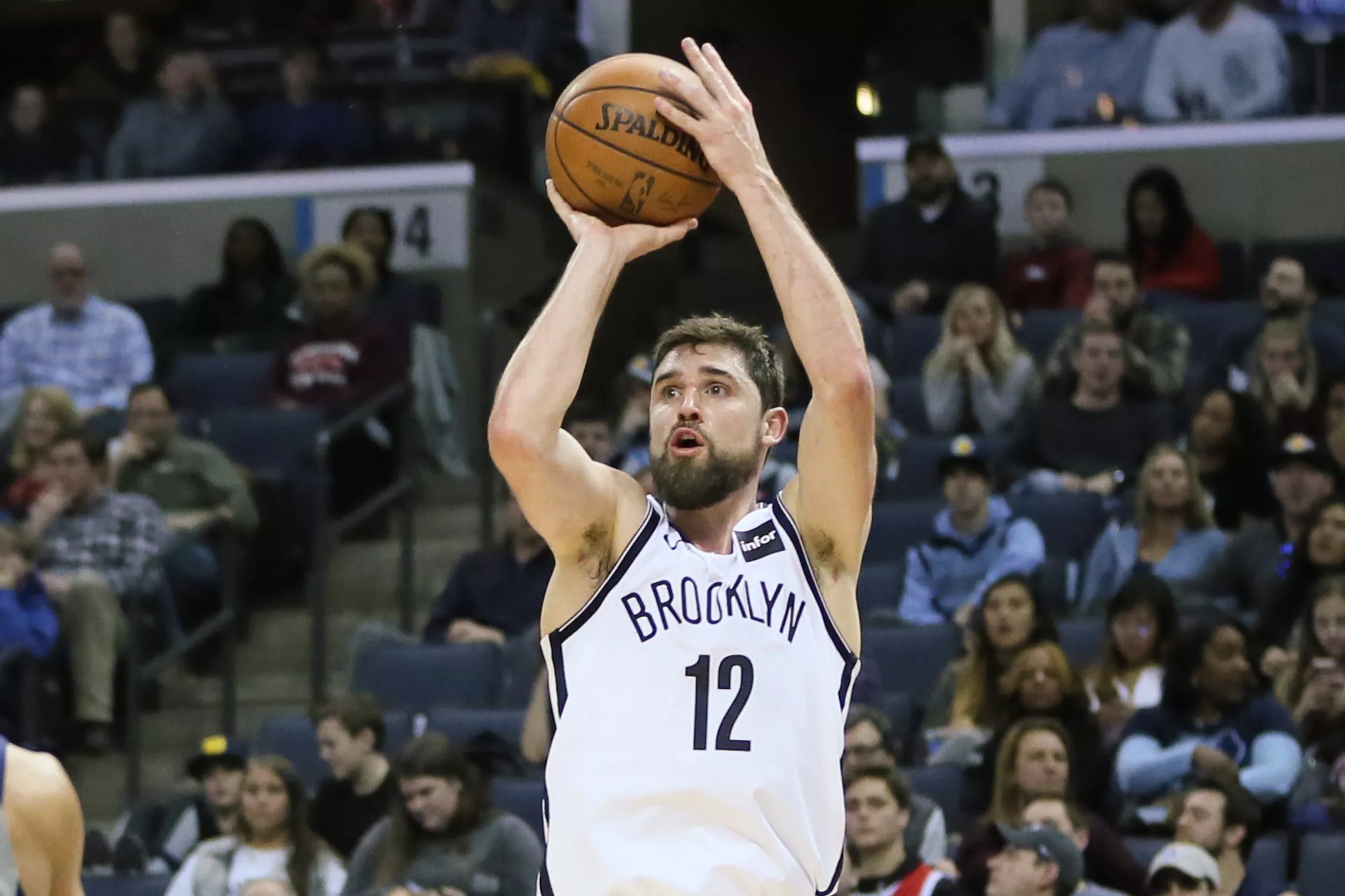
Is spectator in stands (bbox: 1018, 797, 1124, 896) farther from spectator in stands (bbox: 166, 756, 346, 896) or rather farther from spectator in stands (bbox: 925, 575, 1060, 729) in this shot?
spectator in stands (bbox: 166, 756, 346, 896)

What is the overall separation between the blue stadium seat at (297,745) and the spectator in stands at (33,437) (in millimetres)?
1774

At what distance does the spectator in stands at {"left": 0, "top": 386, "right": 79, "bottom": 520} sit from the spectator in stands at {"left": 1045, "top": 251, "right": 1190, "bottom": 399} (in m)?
4.26

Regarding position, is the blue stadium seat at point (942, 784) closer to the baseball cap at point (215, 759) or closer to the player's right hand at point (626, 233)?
the baseball cap at point (215, 759)

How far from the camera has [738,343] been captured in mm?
4238

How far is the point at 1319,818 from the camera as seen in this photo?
7234mm

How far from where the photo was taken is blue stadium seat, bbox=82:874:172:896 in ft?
26.1

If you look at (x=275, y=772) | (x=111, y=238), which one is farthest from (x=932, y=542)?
(x=111, y=238)

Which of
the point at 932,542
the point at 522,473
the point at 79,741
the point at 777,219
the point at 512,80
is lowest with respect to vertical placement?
the point at 79,741

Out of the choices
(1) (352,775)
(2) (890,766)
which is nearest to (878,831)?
(2) (890,766)

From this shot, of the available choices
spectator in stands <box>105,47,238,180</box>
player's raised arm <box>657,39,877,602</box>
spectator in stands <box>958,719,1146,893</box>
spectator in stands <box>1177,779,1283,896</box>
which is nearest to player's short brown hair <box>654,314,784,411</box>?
player's raised arm <box>657,39,877,602</box>

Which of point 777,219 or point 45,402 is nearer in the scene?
point 777,219

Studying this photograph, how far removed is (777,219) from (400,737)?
4829 millimetres

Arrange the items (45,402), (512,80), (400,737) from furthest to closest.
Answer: (512,80), (45,402), (400,737)

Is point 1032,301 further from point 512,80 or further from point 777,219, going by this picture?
point 777,219
